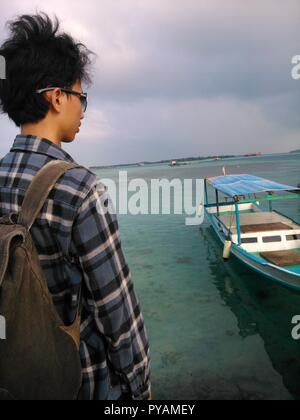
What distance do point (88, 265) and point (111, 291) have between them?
176 mm

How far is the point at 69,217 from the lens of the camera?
1.23 metres

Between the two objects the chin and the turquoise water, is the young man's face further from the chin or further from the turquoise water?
the turquoise water

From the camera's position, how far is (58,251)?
132 cm

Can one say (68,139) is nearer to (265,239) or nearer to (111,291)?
(111,291)

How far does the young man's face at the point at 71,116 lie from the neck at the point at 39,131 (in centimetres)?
7

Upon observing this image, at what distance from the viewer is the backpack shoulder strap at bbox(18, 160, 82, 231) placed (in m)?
1.20

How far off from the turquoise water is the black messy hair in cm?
572

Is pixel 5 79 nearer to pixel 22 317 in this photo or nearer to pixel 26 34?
pixel 26 34

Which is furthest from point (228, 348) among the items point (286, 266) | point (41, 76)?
point (41, 76)

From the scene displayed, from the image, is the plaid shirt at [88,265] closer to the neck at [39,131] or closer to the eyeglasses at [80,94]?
the neck at [39,131]

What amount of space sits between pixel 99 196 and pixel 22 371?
0.82 meters

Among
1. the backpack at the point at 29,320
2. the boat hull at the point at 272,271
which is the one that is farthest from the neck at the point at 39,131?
the boat hull at the point at 272,271

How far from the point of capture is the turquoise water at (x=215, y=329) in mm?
5641

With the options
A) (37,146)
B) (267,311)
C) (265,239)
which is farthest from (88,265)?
(265,239)
